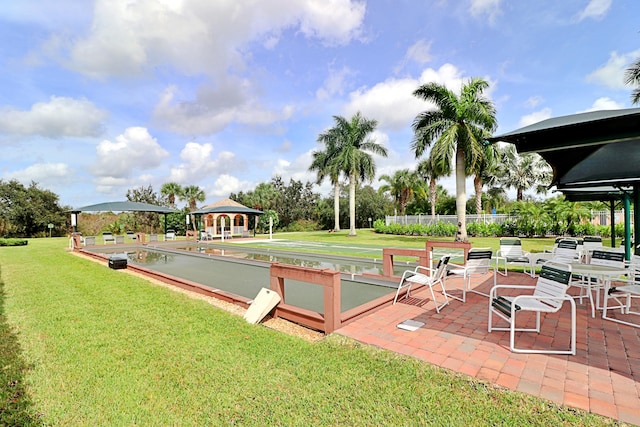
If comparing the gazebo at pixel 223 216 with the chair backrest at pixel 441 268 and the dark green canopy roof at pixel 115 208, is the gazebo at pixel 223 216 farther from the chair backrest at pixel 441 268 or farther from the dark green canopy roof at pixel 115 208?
the chair backrest at pixel 441 268

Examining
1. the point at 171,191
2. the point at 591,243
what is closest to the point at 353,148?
the point at 591,243

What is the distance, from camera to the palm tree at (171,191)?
1322 inches

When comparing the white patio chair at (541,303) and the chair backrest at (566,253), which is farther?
the chair backrest at (566,253)

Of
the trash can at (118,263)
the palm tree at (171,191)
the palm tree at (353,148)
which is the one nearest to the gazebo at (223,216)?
the palm tree at (353,148)

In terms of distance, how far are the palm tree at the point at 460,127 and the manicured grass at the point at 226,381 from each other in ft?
48.1

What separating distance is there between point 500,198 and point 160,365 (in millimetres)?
36843

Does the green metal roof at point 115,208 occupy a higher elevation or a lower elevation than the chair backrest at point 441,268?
higher

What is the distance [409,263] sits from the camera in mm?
9953

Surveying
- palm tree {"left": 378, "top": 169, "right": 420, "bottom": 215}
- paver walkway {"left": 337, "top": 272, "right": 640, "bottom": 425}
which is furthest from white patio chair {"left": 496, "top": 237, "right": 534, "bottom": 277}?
palm tree {"left": 378, "top": 169, "right": 420, "bottom": 215}

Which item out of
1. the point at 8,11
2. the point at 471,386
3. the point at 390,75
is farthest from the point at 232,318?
the point at 390,75

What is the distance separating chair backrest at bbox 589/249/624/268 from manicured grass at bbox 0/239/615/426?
4.68 m

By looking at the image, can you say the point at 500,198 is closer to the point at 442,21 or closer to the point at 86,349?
the point at 442,21

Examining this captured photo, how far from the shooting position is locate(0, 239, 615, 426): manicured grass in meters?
2.29

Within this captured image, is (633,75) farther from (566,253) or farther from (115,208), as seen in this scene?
(115,208)
